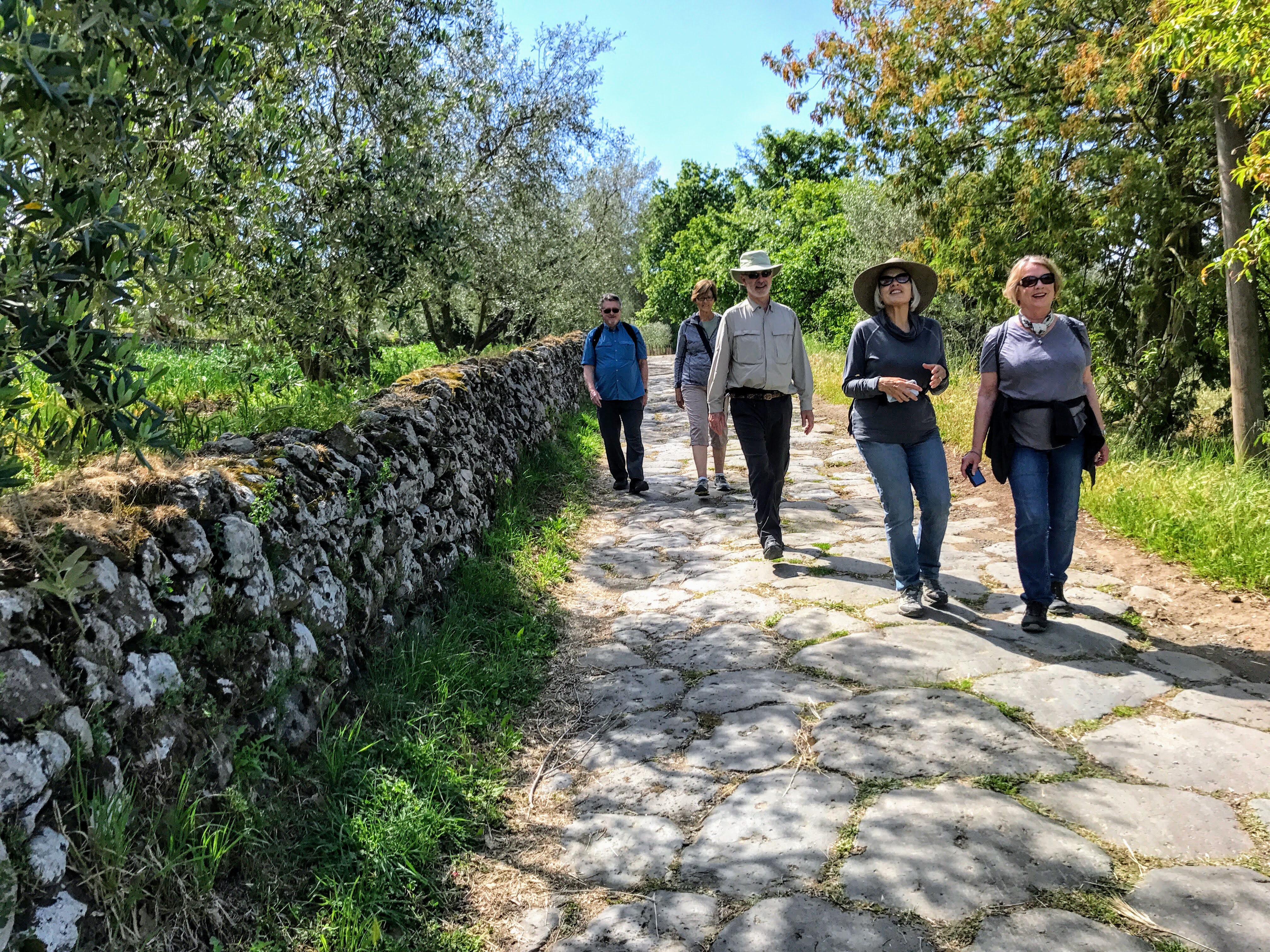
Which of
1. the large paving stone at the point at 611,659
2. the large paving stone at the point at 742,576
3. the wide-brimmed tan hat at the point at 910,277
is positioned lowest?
the large paving stone at the point at 611,659

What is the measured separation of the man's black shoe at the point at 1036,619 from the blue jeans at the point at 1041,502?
0.09 feet

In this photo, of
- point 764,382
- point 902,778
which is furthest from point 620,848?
point 764,382

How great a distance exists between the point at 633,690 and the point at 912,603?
1.75m

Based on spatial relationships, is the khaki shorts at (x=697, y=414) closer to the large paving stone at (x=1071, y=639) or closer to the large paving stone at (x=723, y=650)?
the large paving stone at (x=723, y=650)

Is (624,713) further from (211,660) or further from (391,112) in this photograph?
(391,112)

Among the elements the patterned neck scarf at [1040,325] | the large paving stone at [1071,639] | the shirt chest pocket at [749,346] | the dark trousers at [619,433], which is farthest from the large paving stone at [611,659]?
the dark trousers at [619,433]

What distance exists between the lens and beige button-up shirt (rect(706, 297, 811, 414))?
617 centimetres

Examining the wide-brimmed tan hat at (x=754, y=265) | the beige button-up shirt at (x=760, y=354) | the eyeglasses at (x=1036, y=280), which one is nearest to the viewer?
the eyeglasses at (x=1036, y=280)

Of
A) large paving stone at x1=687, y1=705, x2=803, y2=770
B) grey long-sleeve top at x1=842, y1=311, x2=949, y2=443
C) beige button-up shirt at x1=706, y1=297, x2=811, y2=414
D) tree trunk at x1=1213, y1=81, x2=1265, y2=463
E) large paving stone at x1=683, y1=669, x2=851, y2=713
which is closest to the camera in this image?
large paving stone at x1=687, y1=705, x2=803, y2=770

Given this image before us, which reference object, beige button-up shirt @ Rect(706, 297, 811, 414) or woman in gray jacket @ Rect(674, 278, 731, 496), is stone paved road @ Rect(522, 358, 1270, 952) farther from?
woman in gray jacket @ Rect(674, 278, 731, 496)

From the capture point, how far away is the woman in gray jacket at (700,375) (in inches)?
331

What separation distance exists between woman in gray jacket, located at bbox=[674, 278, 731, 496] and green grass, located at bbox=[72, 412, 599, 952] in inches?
158

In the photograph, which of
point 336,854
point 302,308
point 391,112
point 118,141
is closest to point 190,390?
point 302,308

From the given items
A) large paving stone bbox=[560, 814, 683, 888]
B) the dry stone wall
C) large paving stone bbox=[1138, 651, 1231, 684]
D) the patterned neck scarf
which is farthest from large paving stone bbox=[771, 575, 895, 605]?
large paving stone bbox=[560, 814, 683, 888]
